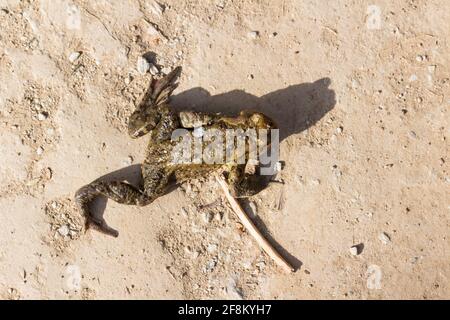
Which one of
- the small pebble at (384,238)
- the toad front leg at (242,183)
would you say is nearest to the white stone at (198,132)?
the toad front leg at (242,183)

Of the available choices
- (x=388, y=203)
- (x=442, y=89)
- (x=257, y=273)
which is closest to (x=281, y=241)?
(x=257, y=273)

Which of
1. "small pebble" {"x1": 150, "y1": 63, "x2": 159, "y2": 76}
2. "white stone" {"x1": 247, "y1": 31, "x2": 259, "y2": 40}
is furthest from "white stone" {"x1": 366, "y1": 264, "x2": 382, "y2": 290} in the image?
"small pebble" {"x1": 150, "y1": 63, "x2": 159, "y2": 76}

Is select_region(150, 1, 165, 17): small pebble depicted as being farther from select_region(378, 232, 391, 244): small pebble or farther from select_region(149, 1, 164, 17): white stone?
select_region(378, 232, 391, 244): small pebble

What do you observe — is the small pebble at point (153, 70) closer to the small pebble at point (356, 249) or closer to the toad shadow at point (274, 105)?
the toad shadow at point (274, 105)

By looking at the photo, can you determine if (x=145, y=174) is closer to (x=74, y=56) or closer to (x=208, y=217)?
(x=208, y=217)

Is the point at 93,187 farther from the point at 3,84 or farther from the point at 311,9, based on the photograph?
the point at 311,9

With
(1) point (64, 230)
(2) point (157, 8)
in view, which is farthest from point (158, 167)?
(2) point (157, 8)
